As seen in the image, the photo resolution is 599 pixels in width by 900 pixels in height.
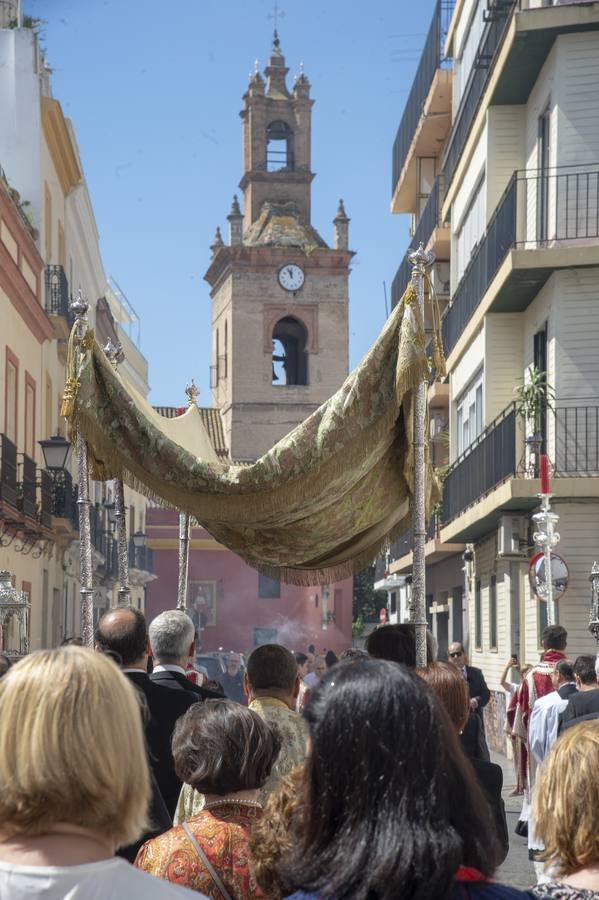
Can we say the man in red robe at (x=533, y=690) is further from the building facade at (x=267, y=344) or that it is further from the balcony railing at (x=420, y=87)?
the building facade at (x=267, y=344)

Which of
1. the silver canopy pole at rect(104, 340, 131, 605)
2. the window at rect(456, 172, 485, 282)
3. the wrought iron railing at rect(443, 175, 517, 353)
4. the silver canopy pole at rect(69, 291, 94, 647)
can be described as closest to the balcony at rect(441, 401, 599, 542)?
the wrought iron railing at rect(443, 175, 517, 353)

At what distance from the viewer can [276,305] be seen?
67.4m

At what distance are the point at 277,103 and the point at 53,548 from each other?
1658 inches

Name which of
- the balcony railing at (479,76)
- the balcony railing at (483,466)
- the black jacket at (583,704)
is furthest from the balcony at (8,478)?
the black jacket at (583,704)

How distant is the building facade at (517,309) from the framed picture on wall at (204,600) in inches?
1213

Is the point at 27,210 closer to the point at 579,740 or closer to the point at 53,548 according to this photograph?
the point at 53,548

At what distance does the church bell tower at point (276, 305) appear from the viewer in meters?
67.4

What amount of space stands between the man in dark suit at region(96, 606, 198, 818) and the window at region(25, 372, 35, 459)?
21496 millimetres

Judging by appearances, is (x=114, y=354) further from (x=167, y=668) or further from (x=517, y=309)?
(x=517, y=309)

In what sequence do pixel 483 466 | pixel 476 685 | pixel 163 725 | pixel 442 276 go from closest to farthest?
pixel 163 725, pixel 476 685, pixel 483 466, pixel 442 276

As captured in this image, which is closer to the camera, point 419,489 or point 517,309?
point 419,489

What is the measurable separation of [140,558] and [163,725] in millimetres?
43797

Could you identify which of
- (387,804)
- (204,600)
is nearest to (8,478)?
(387,804)

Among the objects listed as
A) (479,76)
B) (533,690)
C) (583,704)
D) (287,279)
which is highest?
(287,279)
